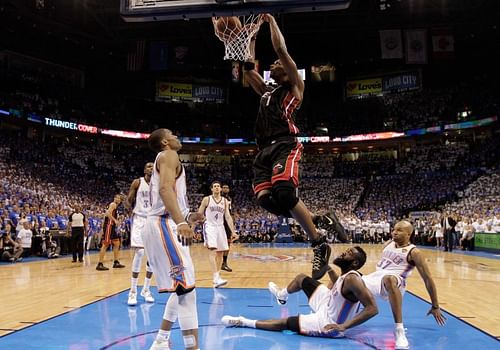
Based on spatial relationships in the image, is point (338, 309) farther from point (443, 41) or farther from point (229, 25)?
point (443, 41)

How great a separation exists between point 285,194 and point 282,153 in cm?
42

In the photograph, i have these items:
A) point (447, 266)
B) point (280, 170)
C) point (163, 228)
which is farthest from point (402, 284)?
point (447, 266)

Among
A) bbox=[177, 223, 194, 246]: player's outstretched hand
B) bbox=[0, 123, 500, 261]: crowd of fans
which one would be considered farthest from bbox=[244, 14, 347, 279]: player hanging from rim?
bbox=[0, 123, 500, 261]: crowd of fans

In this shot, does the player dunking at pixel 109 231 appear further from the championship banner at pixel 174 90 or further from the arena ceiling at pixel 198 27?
the championship banner at pixel 174 90

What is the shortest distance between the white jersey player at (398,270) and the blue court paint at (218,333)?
0.36 m

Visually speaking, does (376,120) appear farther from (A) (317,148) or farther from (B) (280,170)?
(B) (280,170)

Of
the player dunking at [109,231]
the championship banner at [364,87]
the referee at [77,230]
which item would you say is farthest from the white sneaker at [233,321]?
the championship banner at [364,87]

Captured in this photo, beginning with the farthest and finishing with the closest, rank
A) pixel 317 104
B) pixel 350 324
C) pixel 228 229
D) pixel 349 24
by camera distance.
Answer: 1. pixel 317 104
2. pixel 349 24
3. pixel 228 229
4. pixel 350 324

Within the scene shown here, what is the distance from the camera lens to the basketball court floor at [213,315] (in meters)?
4.29

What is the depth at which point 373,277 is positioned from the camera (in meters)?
4.96

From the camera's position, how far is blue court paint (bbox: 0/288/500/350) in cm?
418

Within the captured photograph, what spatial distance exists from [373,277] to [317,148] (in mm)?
33455

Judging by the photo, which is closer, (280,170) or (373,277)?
(280,170)

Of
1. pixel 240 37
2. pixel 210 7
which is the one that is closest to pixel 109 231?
pixel 210 7
